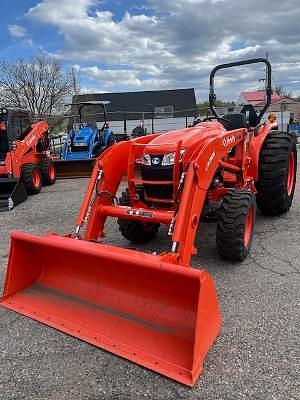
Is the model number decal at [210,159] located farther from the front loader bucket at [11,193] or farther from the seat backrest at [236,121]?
the front loader bucket at [11,193]

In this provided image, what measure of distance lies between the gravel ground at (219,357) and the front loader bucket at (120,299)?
0.35ft

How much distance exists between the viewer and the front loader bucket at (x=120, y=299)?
9.44 ft

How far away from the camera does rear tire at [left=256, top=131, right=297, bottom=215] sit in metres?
6.01

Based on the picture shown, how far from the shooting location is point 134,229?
538 centimetres

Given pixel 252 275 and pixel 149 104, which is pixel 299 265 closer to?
pixel 252 275

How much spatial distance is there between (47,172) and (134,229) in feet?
22.8

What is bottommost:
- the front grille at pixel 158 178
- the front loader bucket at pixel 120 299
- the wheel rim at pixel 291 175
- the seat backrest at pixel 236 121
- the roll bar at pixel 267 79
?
the front loader bucket at pixel 120 299

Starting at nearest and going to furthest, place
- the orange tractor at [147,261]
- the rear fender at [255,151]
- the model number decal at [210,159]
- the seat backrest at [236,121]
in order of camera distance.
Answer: the orange tractor at [147,261], the model number decal at [210,159], the rear fender at [255,151], the seat backrest at [236,121]

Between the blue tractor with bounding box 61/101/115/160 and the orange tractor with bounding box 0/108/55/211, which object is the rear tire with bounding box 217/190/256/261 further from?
the blue tractor with bounding box 61/101/115/160

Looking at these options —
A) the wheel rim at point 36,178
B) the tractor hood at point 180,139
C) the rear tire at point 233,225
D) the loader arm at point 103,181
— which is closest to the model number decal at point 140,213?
the loader arm at point 103,181

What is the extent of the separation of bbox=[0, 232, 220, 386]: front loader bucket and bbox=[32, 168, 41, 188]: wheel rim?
6.74m

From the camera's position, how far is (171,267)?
2.97 metres

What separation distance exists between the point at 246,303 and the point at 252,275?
0.64 metres

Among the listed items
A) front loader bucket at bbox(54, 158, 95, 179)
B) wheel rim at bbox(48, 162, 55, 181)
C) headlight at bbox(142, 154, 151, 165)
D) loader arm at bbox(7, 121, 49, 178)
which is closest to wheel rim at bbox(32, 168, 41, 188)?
loader arm at bbox(7, 121, 49, 178)
